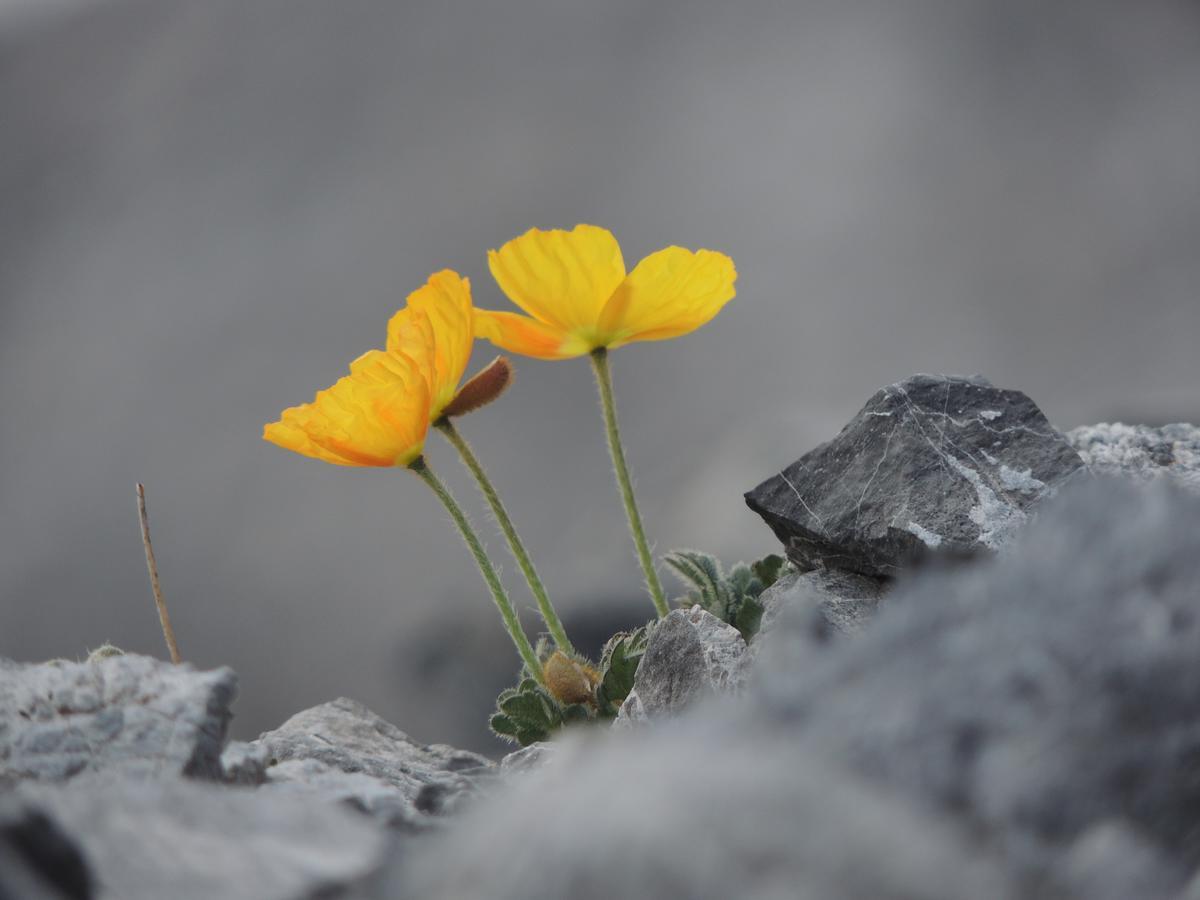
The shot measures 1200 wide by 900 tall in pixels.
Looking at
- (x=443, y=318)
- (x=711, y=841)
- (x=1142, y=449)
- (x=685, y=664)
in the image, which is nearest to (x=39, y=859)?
(x=711, y=841)

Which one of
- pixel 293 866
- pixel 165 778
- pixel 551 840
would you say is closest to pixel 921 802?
pixel 551 840

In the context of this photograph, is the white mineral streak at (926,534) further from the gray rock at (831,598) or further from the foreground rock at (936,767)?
the foreground rock at (936,767)

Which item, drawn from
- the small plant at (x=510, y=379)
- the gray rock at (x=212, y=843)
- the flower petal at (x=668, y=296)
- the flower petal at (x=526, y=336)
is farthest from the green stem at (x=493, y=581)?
the gray rock at (x=212, y=843)

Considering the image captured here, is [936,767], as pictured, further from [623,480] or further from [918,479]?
[623,480]

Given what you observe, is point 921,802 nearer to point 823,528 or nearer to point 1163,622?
point 1163,622

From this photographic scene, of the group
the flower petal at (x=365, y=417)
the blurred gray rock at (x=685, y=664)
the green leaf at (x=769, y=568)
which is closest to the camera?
the blurred gray rock at (x=685, y=664)

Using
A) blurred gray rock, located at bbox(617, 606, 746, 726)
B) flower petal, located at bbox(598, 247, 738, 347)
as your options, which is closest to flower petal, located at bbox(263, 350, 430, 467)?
flower petal, located at bbox(598, 247, 738, 347)
